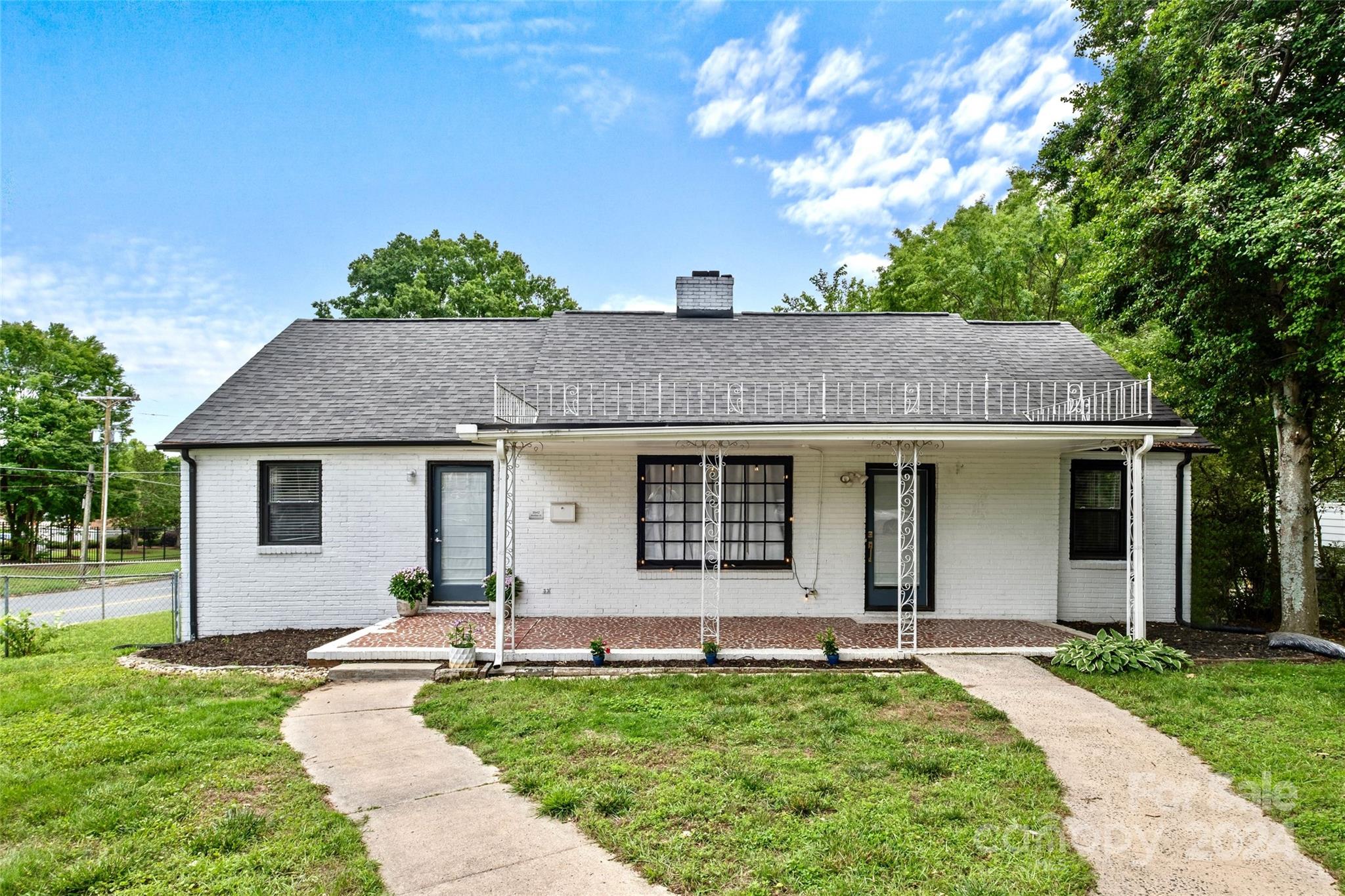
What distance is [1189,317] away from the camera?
26.6 feet

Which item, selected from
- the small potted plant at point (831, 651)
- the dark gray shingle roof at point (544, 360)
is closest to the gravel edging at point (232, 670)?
the dark gray shingle roof at point (544, 360)

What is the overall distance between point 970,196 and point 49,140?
1033 inches

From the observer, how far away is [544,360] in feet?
33.1

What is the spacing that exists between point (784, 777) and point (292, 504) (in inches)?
320

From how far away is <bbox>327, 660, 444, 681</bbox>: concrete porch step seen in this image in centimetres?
656

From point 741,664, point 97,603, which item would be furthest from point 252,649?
point 97,603

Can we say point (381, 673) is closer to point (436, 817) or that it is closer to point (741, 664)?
point (436, 817)

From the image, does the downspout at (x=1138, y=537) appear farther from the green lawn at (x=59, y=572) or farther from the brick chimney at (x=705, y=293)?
the green lawn at (x=59, y=572)

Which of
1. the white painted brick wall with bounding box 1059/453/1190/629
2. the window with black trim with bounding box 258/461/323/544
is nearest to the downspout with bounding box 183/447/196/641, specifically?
the window with black trim with bounding box 258/461/323/544

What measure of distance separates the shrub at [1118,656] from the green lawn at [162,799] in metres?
6.82

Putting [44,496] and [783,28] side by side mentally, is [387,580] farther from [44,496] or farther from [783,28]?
[44,496]

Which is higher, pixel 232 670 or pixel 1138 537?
A: pixel 1138 537

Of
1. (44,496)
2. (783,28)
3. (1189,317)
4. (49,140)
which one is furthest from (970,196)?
(44,496)

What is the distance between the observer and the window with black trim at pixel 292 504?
29.4 feet
